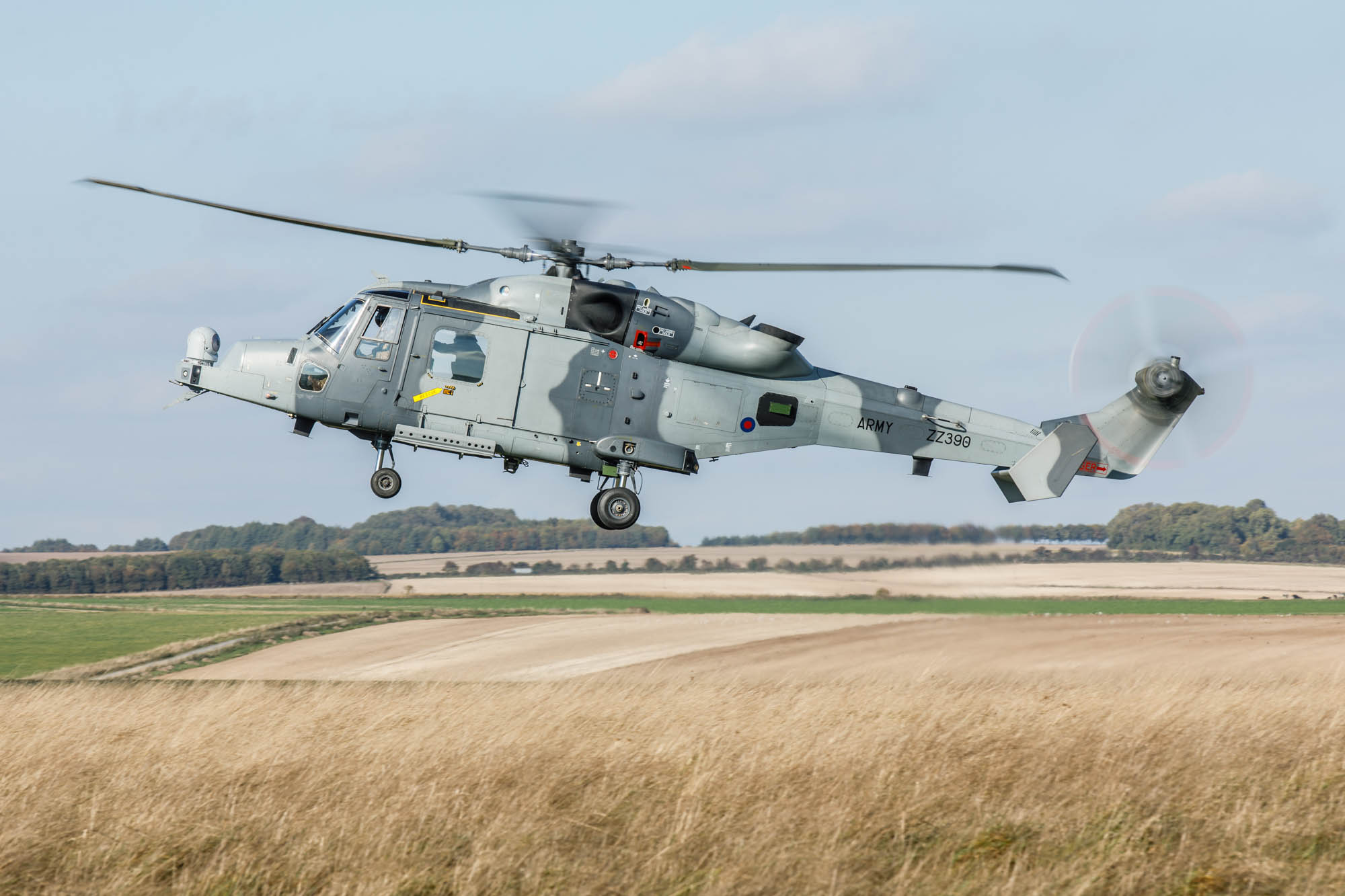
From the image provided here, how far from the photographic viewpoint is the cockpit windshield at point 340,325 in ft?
69.1

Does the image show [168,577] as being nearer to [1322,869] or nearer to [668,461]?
[668,461]

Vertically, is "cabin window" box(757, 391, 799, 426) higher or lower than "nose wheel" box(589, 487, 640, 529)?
higher

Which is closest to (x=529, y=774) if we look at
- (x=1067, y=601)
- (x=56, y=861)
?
(x=56, y=861)

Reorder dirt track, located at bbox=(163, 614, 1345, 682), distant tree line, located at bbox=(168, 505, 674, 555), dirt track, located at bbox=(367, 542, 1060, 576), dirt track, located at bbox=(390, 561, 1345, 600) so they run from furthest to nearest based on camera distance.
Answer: distant tree line, located at bbox=(168, 505, 674, 555) < dirt track, located at bbox=(390, 561, 1345, 600) < dirt track, located at bbox=(163, 614, 1345, 682) < dirt track, located at bbox=(367, 542, 1060, 576)

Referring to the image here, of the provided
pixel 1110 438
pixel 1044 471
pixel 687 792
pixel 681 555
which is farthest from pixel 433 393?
pixel 681 555

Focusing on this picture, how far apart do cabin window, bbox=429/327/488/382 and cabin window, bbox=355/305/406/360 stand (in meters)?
0.70

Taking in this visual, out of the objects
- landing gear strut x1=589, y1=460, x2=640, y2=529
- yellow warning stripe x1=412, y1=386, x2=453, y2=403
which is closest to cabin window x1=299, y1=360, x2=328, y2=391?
yellow warning stripe x1=412, y1=386, x2=453, y2=403

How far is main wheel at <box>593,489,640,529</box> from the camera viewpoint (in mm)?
20984

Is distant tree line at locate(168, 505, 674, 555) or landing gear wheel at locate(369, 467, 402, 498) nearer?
landing gear wheel at locate(369, 467, 402, 498)

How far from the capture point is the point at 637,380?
835 inches

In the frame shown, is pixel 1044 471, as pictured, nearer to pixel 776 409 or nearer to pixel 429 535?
pixel 776 409

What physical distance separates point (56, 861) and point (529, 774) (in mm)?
5548

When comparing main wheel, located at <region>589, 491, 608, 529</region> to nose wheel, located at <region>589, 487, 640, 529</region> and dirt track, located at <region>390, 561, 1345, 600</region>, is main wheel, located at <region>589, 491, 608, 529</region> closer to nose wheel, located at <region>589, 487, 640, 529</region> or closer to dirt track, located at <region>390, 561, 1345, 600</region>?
nose wheel, located at <region>589, 487, 640, 529</region>

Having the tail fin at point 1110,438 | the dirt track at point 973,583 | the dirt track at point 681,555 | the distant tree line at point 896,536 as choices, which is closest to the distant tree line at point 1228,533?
the dirt track at point 973,583
